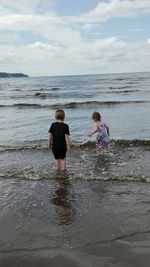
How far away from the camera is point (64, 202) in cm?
743

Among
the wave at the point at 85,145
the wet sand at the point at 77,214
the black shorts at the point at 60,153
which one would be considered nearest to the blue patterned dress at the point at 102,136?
the wet sand at the point at 77,214

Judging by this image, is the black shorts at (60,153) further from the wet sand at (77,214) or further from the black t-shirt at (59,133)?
the wet sand at (77,214)

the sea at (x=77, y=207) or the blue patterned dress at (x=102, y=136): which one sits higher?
the blue patterned dress at (x=102, y=136)

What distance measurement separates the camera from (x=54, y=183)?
8914 mm

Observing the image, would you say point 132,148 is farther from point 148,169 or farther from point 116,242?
point 116,242

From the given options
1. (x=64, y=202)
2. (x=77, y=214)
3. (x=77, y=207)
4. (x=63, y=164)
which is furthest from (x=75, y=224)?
(x=63, y=164)

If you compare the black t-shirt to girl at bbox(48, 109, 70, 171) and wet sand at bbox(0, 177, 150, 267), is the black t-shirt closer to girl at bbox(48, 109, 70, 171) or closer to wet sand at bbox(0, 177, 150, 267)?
girl at bbox(48, 109, 70, 171)

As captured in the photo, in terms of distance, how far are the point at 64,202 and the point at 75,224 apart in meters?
1.24

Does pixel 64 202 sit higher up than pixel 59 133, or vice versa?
pixel 59 133

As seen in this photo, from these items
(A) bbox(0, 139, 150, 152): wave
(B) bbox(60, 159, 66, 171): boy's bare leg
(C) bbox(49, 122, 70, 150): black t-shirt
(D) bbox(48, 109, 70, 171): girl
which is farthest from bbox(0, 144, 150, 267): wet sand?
(A) bbox(0, 139, 150, 152): wave

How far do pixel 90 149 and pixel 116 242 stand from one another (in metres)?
7.94

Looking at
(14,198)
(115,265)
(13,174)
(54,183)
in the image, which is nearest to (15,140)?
(13,174)

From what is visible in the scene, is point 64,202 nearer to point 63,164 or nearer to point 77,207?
point 77,207

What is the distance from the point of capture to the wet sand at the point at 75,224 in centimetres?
508
